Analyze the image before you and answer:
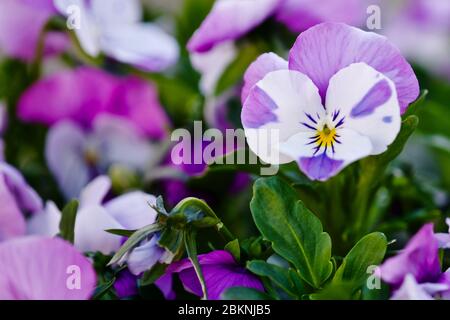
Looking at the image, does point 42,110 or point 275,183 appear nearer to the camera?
→ point 275,183

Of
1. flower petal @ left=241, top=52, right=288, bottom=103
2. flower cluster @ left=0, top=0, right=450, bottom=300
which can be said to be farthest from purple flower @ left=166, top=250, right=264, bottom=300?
flower petal @ left=241, top=52, right=288, bottom=103

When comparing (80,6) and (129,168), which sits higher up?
(80,6)

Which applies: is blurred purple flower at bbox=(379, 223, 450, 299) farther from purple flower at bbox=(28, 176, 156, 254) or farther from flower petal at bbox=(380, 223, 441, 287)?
purple flower at bbox=(28, 176, 156, 254)

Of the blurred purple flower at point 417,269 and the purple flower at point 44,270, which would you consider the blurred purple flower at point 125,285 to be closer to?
the purple flower at point 44,270

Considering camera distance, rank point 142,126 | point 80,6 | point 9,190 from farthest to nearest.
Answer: point 142,126, point 80,6, point 9,190

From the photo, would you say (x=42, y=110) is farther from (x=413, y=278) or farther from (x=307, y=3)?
(x=413, y=278)

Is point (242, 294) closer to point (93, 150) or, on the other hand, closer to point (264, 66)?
point (264, 66)

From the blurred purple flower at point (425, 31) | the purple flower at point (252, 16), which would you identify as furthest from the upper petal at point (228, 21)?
the blurred purple flower at point (425, 31)

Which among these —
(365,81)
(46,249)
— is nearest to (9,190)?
(46,249)
